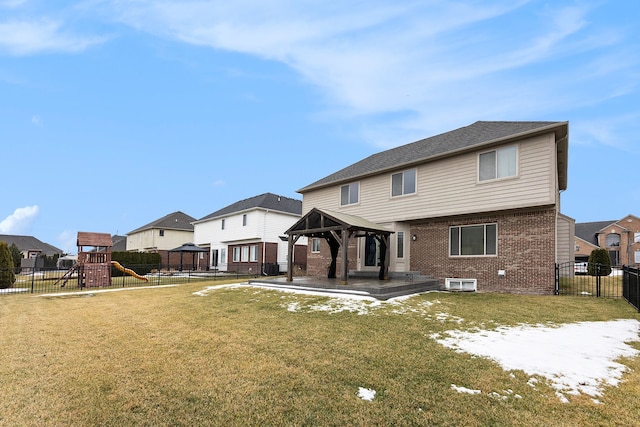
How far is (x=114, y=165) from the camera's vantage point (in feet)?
97.6

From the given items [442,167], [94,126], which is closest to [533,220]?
[442,167]

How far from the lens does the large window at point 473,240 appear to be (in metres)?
14.0

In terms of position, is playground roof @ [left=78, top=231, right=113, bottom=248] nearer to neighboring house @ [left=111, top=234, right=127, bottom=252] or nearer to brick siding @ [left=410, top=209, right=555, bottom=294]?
brick siding @ [left=410, top=209, right=555, bottom=294]

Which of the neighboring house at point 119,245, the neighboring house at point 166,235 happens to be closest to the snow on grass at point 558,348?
the neighboring house at point 166,235

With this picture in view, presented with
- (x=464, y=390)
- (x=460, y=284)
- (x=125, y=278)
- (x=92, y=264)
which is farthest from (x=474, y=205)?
(x=125, y=278)

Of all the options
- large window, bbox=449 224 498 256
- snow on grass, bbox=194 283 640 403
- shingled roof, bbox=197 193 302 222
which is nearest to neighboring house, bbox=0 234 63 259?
shingled roof, bbox=197 193 302 222

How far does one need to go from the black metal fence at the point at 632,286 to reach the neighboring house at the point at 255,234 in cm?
2155

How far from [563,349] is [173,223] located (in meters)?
46.6

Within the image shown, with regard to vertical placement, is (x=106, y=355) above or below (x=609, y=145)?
below

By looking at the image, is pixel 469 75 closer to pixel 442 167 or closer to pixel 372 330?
pixel 442 167

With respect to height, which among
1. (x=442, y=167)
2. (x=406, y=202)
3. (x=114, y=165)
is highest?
(x=114, y=165)

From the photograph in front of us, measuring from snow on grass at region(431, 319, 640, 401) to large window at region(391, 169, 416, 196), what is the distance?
955 centimetres

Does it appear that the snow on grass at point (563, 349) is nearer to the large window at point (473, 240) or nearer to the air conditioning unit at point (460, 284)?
the large window at point (473, 240)

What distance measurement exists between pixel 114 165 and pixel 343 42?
2452 centimetres
